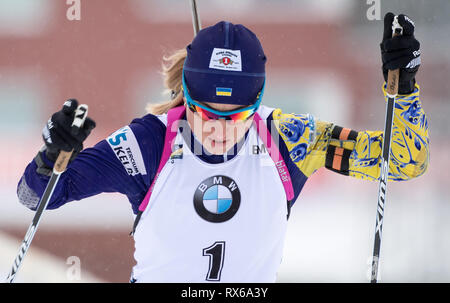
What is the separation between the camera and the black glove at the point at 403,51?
2.10m

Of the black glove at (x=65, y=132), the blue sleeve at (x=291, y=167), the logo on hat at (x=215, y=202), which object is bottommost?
the logo on hat at (x=215, y=202)

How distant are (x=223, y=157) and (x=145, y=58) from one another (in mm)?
2671

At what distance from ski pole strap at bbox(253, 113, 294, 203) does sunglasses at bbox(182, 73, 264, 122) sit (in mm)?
133

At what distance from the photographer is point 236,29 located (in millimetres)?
2062

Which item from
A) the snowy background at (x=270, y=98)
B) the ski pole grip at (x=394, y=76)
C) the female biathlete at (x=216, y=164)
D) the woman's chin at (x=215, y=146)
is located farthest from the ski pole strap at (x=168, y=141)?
the snowy background at (x=270, y=98)

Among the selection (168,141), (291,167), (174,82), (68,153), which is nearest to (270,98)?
(174,82)

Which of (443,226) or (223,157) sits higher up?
(223,157)

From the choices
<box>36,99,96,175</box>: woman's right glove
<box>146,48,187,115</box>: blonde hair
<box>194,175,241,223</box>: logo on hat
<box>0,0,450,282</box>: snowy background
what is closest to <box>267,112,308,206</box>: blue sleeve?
<box>194,175,241,223</box>: logo on hat

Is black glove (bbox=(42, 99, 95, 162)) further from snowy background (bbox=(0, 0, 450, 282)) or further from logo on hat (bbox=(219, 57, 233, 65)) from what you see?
snowy background (bbox=(0, 0, 450, 282))

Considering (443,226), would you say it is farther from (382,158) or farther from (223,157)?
(223,157)

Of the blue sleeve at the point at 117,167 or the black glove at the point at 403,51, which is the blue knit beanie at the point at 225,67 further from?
the black glove at the point at 403,51

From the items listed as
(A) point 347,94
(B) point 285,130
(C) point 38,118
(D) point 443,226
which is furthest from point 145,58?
(B) point 285,130

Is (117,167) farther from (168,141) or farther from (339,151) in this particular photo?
(339,151)

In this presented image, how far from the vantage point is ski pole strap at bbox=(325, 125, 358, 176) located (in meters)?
2.24
